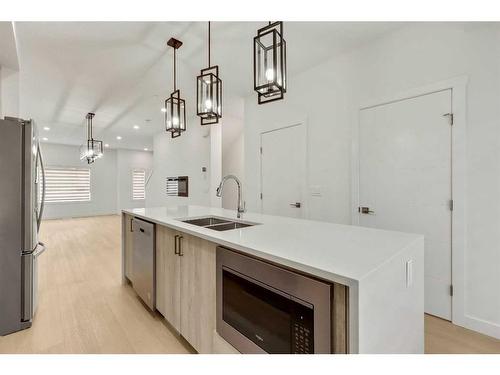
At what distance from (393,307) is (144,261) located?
200cm

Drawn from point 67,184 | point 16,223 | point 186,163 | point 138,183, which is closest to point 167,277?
point 16,223

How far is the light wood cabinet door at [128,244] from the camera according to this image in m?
2.67

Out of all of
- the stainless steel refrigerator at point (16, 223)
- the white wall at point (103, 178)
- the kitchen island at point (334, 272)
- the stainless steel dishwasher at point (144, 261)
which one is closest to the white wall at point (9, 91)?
the stainless steel refrigerator at point (16, 223)

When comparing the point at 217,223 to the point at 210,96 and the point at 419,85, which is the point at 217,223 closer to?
the point at 210,96

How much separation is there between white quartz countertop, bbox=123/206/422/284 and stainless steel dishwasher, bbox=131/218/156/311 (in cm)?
57

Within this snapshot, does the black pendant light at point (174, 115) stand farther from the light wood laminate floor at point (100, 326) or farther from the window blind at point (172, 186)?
the window blind at point (172, 186)

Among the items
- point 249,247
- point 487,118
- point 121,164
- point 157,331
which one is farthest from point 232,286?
point 121,164

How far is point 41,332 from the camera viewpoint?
196cm

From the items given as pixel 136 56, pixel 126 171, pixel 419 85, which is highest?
pixel 136 56

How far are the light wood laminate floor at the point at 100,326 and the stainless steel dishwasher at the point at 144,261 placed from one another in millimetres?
166

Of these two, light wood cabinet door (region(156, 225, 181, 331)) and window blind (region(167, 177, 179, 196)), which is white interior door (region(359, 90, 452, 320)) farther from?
window blind (region(167, 177, 179, 196))

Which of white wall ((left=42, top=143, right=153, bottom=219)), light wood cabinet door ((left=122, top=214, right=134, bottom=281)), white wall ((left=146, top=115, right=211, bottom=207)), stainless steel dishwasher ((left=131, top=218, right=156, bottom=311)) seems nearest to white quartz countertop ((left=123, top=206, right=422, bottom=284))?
stainless steel dishwasher ((left=131, top=218, right=156, bottom=311))

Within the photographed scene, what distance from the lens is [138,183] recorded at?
10.0 metres

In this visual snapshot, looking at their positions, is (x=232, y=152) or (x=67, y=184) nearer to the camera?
(x=232, y=152)
